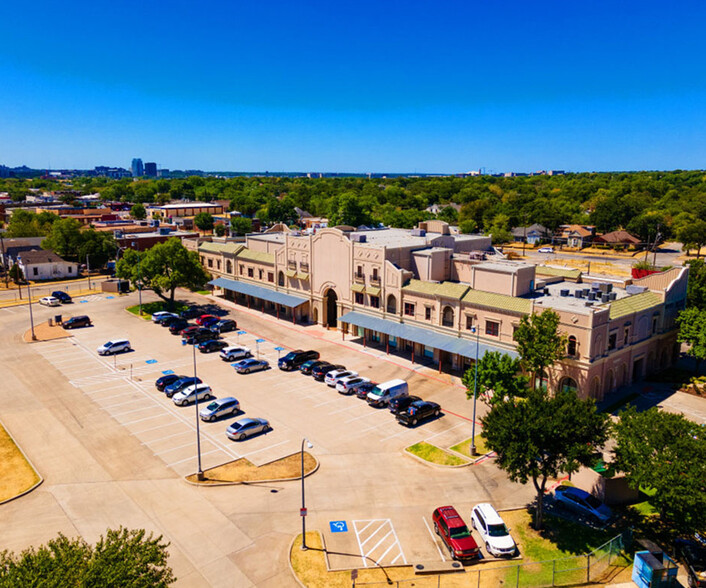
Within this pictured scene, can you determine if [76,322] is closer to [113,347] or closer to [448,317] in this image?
[113,347]

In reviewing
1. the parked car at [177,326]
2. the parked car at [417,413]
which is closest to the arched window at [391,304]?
the parked car at [417,413]

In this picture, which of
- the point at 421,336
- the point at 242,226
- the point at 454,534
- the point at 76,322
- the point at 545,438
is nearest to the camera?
the point at 454,534

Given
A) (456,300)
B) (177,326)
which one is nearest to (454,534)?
(456,300)

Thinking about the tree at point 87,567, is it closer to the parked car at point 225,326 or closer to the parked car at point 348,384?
the parked car at point 348,384

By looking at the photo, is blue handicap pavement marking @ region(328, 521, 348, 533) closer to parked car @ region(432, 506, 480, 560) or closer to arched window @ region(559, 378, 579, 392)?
parked car @ region(432, 506, 480, 560)

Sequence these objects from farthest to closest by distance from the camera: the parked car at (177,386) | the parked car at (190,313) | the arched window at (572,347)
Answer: the parked car at (190,313)
the parked car at (177,386)
the arched window at (572,347)

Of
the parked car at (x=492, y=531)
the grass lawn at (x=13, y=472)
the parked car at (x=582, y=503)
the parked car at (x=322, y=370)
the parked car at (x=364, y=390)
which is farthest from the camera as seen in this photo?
the parked car at (x=322, y=370)
